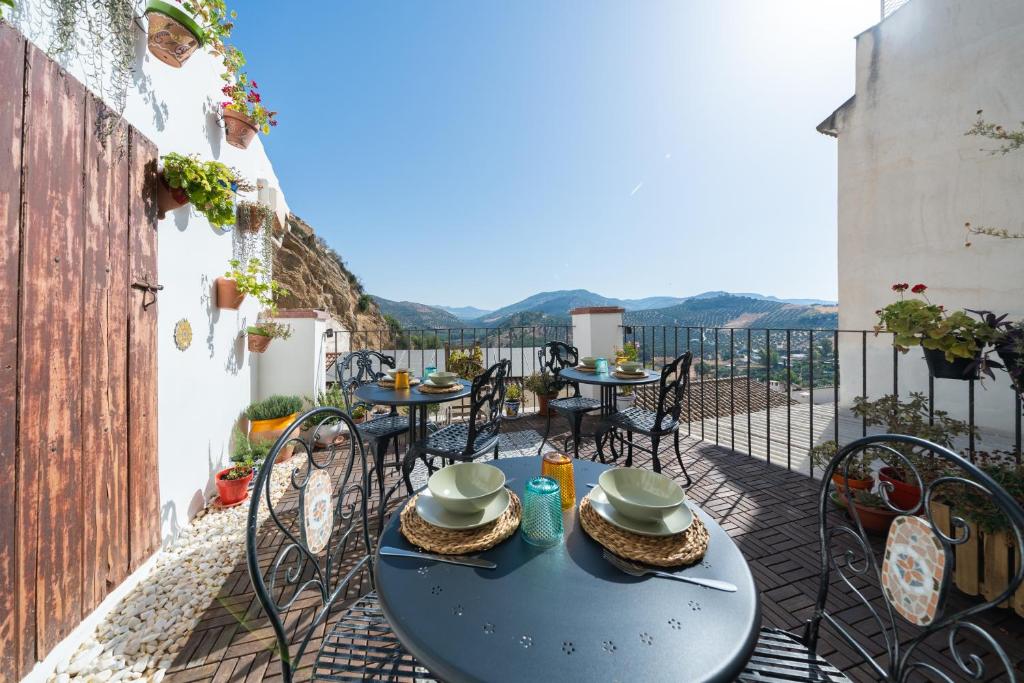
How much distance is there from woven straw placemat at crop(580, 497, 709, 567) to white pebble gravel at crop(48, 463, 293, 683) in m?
1.68

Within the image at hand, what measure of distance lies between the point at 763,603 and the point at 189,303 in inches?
141

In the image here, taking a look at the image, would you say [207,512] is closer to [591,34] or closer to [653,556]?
[653,556]

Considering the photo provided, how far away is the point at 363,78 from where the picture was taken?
6.88 m

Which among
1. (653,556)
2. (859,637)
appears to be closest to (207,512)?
(653,556)

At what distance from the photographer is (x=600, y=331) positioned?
4750mm

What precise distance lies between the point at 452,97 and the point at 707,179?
583 cm

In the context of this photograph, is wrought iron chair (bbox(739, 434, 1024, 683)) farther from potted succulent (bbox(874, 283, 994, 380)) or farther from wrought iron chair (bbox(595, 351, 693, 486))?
wrought iron chair (bbox(595, 351, 693, 486))

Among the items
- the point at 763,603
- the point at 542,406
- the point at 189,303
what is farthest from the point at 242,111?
the point at 763,603

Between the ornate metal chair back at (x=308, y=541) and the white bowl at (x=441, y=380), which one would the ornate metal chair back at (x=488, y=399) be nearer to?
the white bowl at (x=441, y=380)

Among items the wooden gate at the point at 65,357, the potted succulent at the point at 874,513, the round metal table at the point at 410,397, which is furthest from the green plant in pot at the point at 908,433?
the wooden gate at the point at 65,357

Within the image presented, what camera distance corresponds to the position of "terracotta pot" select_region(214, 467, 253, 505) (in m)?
2.54

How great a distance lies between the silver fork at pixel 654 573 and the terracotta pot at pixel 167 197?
2.73 metres

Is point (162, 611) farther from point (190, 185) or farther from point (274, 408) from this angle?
point (190, 185)

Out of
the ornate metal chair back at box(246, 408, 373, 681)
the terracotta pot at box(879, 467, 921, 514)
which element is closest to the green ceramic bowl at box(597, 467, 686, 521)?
the ornate metal chair back at box(246, 408, 373, 681)
